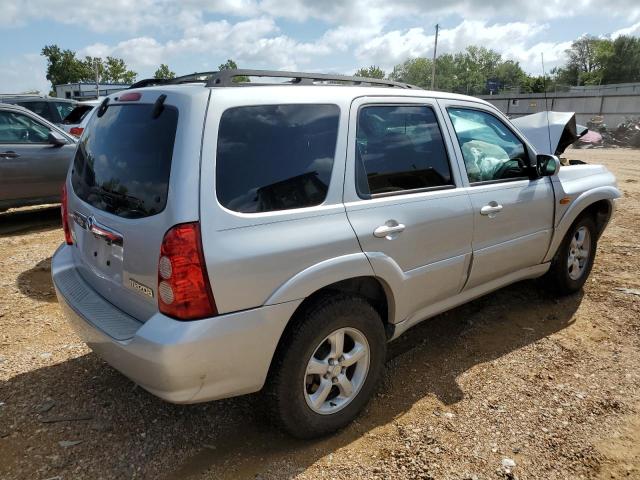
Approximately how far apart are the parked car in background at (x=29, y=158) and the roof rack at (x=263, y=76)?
4750 mm

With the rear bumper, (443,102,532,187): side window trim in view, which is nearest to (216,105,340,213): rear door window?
the rear bumper

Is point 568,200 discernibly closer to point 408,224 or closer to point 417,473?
point 408,224

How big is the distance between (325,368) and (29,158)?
621cm

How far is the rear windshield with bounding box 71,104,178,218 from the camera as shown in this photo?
2203mm

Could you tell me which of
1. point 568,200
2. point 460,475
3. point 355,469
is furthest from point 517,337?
point 355,469

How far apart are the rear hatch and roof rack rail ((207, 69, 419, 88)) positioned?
0.14 meters

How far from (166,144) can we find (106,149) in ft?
2.13

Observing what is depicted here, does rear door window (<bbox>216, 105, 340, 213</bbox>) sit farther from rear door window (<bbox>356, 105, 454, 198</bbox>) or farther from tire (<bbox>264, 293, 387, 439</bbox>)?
tire (<bbox>264, 293, 387, 439</bbox>)

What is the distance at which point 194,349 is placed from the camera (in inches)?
81.3

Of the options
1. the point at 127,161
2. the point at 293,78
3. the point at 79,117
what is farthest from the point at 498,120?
the point at 79,117

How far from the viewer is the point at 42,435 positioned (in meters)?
2.71

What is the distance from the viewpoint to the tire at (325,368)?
2381mm

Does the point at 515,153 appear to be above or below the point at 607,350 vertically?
above

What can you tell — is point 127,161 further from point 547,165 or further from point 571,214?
point 571,214
